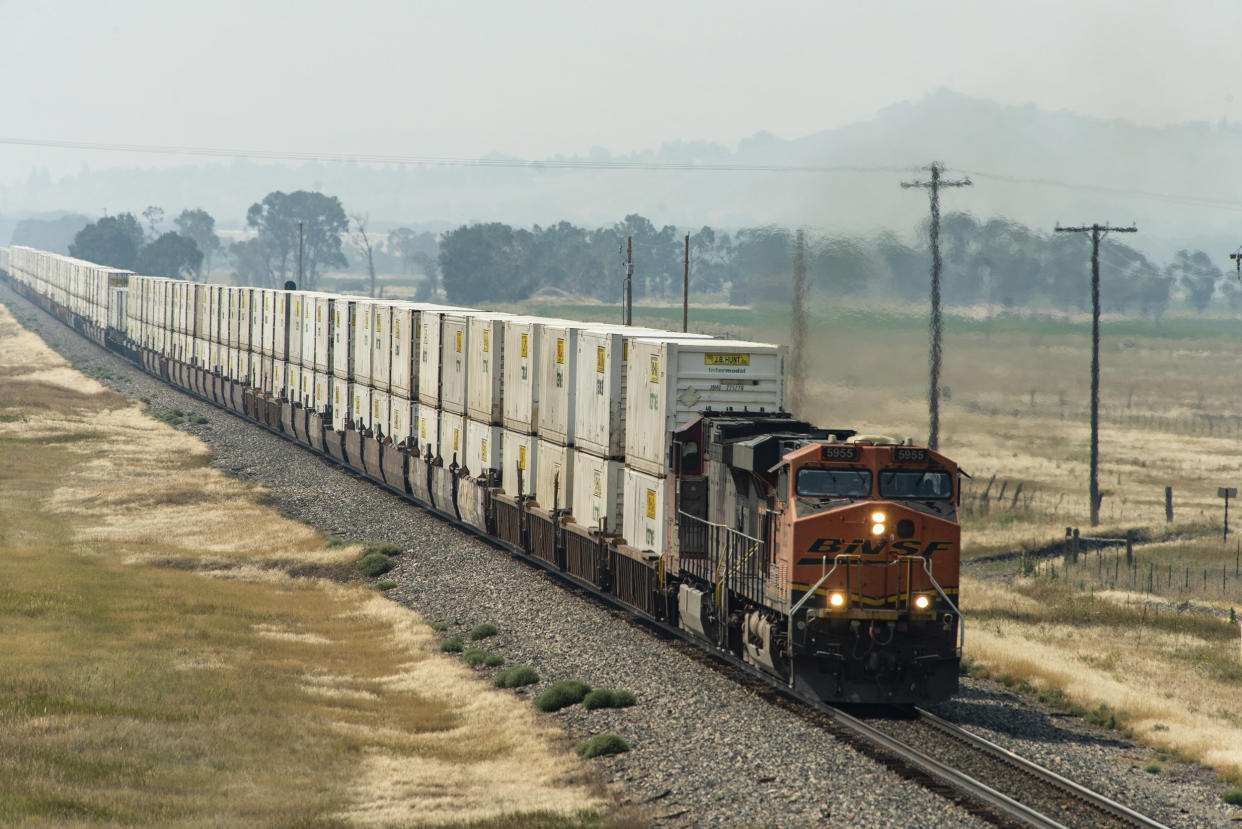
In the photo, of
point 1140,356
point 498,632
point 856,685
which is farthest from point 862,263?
point 856,685

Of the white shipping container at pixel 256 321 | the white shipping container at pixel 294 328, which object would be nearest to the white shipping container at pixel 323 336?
the white shipping container at pixel 294 328

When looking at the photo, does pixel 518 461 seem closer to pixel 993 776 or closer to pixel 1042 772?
pixel 993 776

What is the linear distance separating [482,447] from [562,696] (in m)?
13.7

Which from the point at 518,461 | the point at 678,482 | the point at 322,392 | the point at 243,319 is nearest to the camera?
the point at 678,482

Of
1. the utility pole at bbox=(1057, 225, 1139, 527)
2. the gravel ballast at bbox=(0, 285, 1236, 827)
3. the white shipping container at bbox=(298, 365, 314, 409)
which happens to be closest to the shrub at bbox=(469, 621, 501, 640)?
the gravel ballast at bbox=(0, 285, 1236, 827)

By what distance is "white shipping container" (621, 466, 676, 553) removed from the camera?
22531mm

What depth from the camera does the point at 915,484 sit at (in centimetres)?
1755

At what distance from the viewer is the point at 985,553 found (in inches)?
1593

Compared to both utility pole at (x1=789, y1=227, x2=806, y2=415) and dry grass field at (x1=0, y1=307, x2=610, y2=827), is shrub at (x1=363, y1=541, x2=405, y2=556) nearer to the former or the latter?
dry grass field at (x1=0, y1=307, x2=610, y2=827)

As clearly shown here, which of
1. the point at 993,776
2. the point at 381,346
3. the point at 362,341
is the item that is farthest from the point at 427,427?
the point at 993,776

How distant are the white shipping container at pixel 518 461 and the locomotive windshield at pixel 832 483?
40.9ft

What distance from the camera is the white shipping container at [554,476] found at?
Result: 2709 centimetres

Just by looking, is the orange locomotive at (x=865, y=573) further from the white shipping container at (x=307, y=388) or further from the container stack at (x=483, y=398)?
the white shipping container at (x=307, y=388)

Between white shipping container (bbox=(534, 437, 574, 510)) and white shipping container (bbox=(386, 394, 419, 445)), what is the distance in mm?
9423
